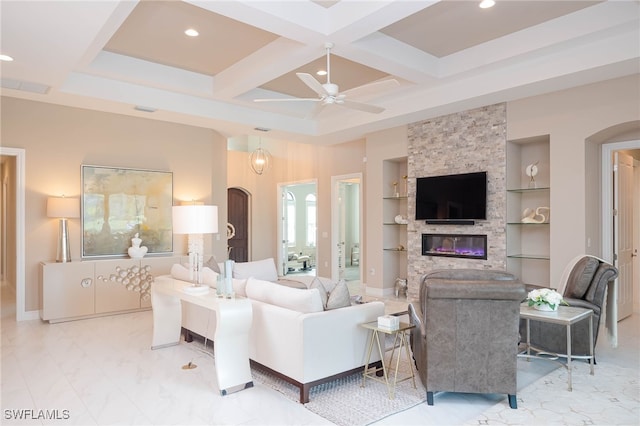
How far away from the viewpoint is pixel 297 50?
4492mm

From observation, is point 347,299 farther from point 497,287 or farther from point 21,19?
point 21,19

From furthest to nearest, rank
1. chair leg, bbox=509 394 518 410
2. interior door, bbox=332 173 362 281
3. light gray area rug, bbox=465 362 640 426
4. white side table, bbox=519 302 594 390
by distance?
1. interior door, bbox=332 173 362 281
2. white side table, bbox=519 302 594 390
3. chair leg, bbox=509 394 518 410
4. light gray area rug, bbox=465 362 640 426

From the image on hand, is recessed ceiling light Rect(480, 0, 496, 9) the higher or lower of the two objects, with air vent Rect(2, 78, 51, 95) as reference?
higher

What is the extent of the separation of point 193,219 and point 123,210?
10.5ft

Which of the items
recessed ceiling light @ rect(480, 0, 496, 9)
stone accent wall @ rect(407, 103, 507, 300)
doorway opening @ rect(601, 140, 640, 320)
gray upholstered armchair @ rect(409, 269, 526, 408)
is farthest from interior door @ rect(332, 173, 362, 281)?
gray upholstered armchair @ rect(409, 269, 526, 408)

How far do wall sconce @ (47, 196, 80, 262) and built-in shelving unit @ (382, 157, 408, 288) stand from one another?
15.7 ft

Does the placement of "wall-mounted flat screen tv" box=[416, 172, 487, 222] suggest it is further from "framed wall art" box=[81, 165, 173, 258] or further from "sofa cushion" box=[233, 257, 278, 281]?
"framed wall art" box=[81, 165, 173, 258]

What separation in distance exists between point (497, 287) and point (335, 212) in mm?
6067

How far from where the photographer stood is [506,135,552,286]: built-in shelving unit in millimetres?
5758

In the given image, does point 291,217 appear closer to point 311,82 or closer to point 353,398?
point 311,82

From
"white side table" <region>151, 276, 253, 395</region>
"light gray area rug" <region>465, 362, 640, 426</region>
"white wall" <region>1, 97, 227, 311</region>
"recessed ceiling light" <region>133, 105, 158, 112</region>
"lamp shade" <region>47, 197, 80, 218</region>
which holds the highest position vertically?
"recessed ceiling light" <region>133, 105, 158, 112</region>

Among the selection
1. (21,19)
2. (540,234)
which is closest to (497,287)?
(540,234)

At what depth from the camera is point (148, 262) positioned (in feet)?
20.7

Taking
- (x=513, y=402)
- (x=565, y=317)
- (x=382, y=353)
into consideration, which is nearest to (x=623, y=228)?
(x=565, y=317)
